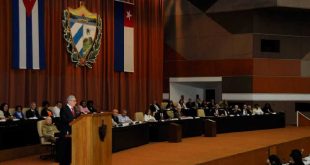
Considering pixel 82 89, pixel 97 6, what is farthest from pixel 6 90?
pixel 97 6

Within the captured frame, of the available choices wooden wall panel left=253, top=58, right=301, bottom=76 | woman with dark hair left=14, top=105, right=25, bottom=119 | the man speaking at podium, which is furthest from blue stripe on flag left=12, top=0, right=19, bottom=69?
wooden wall panel left=253, top=58, right=301, bottom=76

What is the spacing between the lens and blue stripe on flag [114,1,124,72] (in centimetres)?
1720

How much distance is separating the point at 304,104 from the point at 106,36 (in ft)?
29.0

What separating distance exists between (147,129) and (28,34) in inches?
163

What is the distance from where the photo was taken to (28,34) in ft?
44.9

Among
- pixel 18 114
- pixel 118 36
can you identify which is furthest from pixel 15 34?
pixel 118 36

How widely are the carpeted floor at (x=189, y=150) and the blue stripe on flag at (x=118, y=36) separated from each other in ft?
13.5

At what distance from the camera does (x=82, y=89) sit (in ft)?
52.2

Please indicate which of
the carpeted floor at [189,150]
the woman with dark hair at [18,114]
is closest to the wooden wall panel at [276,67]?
the carpeted floor at [189,150]

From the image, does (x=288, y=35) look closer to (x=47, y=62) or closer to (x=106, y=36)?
(x=106, y=36)

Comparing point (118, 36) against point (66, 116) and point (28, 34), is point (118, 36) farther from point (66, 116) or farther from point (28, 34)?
point (66, 116)

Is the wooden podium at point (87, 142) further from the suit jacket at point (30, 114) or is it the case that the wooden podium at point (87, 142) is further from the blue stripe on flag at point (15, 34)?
the blue stripe on flag at point (15, 34)

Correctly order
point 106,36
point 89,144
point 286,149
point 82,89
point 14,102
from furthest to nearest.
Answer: point 106,36 < point 82,89 < point 14,102 < point 286,149 < point 89,144

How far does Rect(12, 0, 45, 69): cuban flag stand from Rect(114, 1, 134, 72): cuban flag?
11.7 feet
